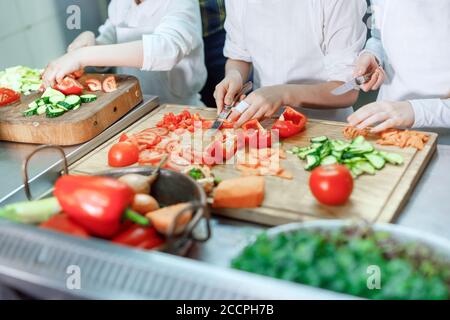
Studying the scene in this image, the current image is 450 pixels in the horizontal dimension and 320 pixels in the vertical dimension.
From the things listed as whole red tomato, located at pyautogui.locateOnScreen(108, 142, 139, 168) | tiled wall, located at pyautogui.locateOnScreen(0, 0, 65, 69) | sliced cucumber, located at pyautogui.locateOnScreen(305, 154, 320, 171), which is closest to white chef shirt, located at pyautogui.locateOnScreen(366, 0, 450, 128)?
sliced cucumber, located at pyautogui.locateOnScreen(305, 154, 320, 171)

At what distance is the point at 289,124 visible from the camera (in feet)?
5.59

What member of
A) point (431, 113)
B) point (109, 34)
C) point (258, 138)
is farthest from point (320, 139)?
point (109, 34)

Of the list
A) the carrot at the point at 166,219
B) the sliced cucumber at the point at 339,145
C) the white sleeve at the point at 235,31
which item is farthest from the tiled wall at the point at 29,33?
the carrot at the point at 166,219

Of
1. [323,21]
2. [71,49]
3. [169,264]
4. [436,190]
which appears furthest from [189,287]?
[71,49]

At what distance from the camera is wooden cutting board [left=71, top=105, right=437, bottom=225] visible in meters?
1.28

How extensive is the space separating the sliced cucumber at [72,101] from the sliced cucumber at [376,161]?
98 cm

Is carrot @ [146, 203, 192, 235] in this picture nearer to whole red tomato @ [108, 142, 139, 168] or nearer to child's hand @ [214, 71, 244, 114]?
whole red tomato @ [108, 142, 139, 168]

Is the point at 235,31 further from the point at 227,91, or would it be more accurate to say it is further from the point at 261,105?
the point at 261,105

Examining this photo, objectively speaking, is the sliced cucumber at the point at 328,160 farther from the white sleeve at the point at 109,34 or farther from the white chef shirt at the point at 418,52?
the white sleeve at the point at 109,34

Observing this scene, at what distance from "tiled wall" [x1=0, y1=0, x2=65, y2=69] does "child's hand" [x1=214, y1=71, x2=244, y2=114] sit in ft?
4.87

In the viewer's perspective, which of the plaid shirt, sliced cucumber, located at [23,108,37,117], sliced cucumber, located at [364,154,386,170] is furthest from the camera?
the plaid shirt
